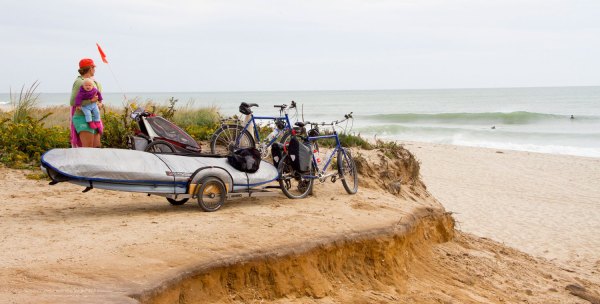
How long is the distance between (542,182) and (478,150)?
26.5 ft

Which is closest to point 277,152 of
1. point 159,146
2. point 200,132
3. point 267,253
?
point 159,146

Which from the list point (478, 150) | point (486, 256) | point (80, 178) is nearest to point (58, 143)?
point (80, 178)

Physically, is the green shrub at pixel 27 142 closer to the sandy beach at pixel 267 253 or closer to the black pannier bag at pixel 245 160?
the sandy beach at pixel 267 253

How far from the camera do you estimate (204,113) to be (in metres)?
15.1

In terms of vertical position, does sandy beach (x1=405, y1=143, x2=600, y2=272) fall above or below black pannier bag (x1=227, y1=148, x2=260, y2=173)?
below

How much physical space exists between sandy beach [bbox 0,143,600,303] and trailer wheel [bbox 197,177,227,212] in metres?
0.14

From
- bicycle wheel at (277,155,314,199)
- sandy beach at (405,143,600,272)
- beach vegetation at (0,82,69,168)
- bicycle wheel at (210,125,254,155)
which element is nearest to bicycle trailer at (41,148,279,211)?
bicycle wheel at (277,155,314,199)

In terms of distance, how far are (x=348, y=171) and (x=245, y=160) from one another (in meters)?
1.88

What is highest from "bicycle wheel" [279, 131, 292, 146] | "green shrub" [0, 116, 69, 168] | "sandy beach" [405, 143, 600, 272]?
"bicycle wheel" [279, 131, 292, 146]

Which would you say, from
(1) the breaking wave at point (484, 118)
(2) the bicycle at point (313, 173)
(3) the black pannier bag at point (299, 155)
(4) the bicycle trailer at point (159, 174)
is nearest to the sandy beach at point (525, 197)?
(2) the bicycle at point (313, 173)

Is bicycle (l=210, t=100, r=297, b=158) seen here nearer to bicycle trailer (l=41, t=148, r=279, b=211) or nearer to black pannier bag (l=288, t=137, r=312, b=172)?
black pannier bag (l=288, t=137, r=312, b=172)

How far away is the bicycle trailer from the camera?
6.91m

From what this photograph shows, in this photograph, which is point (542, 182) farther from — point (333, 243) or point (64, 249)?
point (64, 249)

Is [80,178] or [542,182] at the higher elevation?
[80,178]
